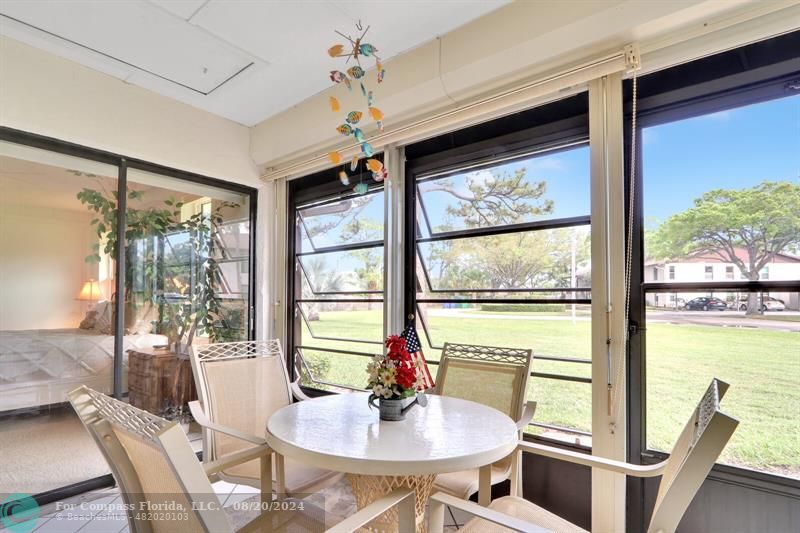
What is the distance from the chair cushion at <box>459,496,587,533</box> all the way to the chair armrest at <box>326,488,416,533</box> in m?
0.27

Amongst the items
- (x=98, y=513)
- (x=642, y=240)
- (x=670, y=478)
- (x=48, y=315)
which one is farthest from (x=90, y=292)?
(x=642, y=240)

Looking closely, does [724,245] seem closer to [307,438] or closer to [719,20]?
[719,20]

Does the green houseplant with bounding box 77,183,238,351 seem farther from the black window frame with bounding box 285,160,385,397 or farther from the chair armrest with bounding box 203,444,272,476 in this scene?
the chair armrest with bounding box 203,444,272,476

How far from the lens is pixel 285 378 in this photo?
2.40m

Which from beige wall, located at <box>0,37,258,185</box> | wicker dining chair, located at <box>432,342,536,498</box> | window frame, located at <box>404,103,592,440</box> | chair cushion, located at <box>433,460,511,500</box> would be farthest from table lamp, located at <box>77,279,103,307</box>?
chair cushion, located at <box>433,460,511,500</box>

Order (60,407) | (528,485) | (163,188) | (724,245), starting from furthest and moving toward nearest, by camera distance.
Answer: (163,188) → (60,407) → (528,485) → (724,245)

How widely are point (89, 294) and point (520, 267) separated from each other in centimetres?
304

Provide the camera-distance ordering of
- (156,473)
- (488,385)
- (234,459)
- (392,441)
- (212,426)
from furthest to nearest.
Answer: (488,385)
(212,426)
(234,459)
(392,441)
(156,473)

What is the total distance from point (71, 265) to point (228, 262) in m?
1.17

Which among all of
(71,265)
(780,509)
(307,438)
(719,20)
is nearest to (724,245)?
(719,20)

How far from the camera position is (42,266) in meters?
2.68

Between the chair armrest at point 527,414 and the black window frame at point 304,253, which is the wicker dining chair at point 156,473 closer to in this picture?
the chair armrest at point 527,414

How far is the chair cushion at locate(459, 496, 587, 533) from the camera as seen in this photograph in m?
1.37

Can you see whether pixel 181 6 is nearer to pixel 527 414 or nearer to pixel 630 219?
pixel 630 219
